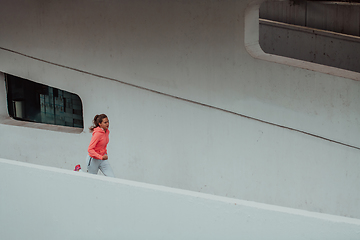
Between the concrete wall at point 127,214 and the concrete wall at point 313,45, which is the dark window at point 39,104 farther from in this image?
the concrete wall at point 313,45

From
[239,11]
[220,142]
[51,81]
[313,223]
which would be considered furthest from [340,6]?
[313,223]

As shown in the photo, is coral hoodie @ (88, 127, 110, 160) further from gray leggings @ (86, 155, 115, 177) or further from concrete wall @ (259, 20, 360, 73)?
concrete wall @ (259, 20, 360, 73)

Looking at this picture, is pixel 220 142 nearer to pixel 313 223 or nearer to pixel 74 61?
pixel 74 61

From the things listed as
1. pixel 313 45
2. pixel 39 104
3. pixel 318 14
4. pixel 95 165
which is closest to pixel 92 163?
pixel 95 165

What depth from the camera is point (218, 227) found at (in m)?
2.89

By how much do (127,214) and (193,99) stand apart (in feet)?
11.9

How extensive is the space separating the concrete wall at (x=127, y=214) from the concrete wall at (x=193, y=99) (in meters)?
3.47

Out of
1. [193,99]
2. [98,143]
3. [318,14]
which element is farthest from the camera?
[318,14]

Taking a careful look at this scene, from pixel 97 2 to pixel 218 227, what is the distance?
5471 millimetres

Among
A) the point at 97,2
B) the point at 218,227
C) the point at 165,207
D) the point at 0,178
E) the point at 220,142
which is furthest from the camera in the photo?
the point at 97,2

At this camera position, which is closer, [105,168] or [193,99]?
[105,168]

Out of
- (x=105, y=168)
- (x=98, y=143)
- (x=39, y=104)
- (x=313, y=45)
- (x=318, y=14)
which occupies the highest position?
(x=318, y=14)

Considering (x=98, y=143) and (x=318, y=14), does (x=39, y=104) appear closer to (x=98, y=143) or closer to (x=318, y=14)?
(x=98, y=143)

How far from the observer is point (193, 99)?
6.60m
